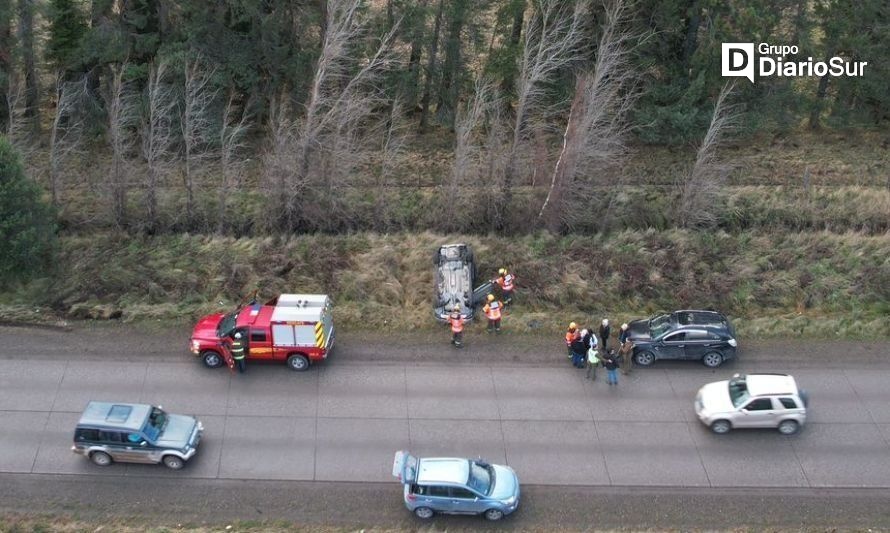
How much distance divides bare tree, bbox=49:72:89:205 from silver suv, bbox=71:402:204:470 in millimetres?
13560

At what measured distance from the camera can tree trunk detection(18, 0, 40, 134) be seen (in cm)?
3528

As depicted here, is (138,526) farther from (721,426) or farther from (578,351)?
(721,426)

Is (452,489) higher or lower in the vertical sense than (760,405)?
higher

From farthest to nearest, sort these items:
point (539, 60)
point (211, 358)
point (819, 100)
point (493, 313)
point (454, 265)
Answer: point (819, 100), point (539, 60), point (454, 265), point (493, 313), point (211, 358)

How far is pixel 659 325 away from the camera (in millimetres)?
25953

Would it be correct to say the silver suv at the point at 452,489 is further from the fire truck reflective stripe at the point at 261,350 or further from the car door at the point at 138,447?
the fire truck reflective stripe at the point at 261,350

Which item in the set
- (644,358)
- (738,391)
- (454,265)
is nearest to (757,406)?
(738,391)

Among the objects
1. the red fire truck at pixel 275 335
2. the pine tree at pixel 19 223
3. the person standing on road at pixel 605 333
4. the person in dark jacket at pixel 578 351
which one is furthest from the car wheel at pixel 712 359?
the pine tree at pixel 19 223

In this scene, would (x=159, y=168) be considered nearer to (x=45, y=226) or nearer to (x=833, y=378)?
(x=45, y=226)

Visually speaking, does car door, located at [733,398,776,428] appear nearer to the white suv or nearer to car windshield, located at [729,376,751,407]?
the white suv

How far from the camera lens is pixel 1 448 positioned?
22.0 m

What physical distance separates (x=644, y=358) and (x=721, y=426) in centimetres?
348

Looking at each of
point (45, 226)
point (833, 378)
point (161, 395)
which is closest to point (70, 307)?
point (45, 226)

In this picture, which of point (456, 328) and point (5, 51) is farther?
point (5, 51)
